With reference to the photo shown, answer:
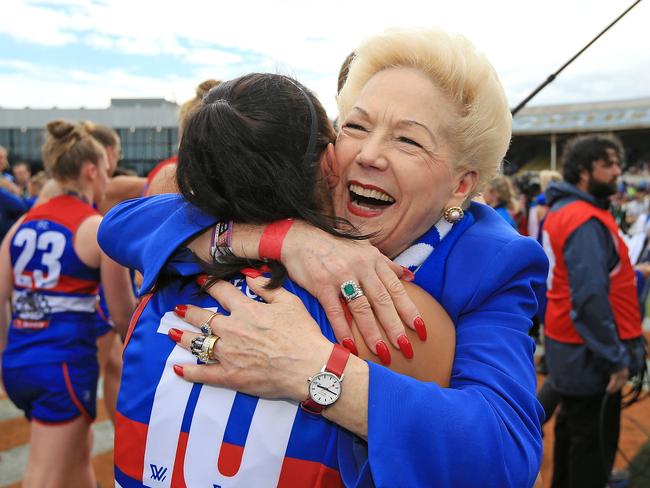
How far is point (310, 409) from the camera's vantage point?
102cm

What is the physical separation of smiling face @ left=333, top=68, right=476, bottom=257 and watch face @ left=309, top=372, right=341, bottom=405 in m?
0.49

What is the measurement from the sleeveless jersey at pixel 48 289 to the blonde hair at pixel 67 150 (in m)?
0.23

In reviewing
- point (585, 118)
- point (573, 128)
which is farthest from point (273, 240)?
point (585, 118)

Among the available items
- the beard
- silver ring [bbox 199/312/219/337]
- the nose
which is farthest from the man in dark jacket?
silver ring [bbox 199/312/219/337]

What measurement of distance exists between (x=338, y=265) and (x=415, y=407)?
1.02 feet

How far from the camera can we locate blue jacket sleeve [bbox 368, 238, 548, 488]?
964 millimetres

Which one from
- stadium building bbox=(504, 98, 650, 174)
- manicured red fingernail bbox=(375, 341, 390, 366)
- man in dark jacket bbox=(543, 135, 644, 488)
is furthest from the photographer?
stadium building bbox=(504, 98, 650, 174)

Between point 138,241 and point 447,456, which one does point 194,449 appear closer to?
point 447,456

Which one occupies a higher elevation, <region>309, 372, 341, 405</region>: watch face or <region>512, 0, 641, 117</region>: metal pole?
<region>512, 0, 641, 117</region>: metal pole

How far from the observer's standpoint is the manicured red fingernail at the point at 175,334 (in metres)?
1.14

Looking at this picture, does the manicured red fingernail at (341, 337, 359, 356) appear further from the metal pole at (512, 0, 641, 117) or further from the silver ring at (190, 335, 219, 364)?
the metal pole at (512, 0, 641, 117)

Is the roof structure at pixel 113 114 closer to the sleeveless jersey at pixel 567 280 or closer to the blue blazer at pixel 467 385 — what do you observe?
the sleeveless jersey at pixel 567 280

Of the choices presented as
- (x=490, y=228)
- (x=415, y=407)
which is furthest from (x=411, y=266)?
(x=415, y=407)

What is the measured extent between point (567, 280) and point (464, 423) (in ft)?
8.97
